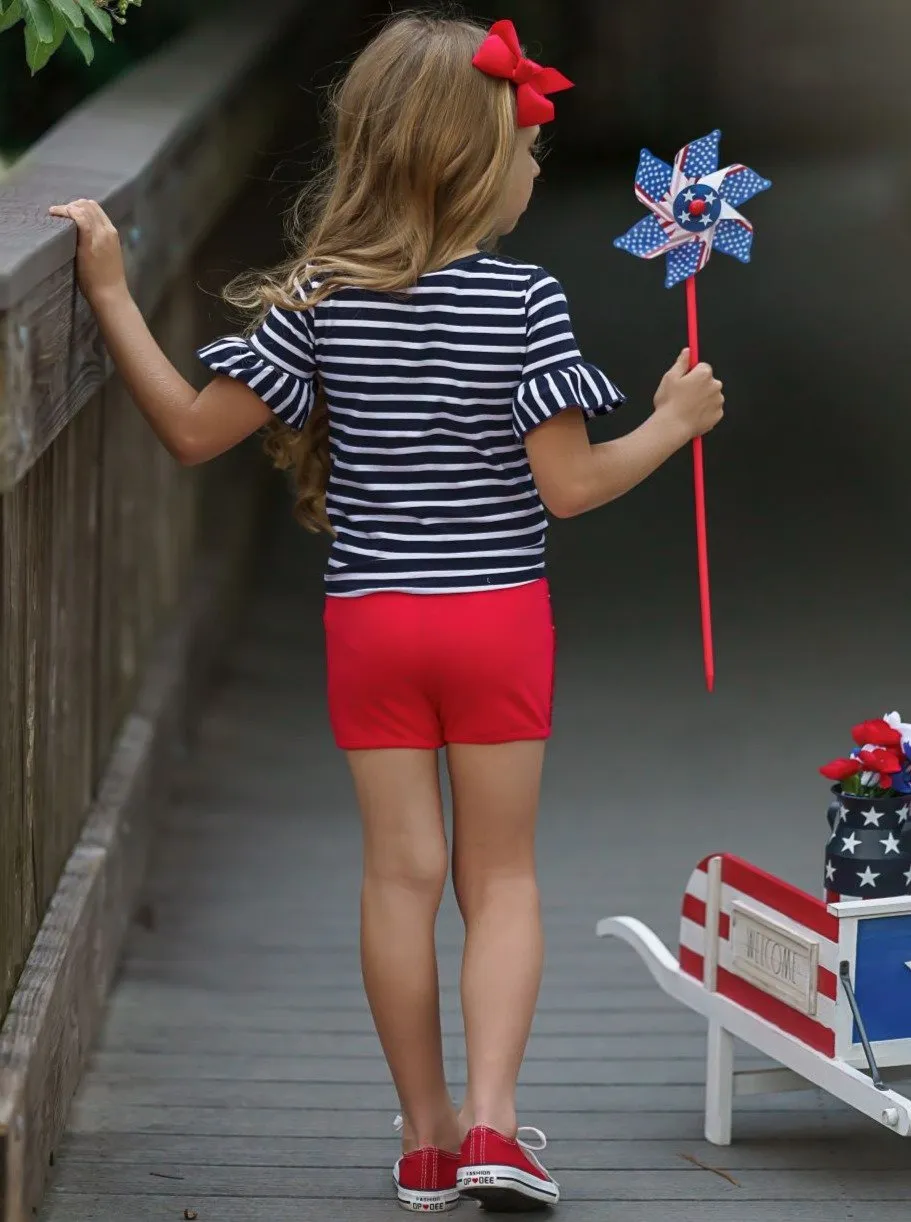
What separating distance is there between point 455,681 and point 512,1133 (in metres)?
0.57

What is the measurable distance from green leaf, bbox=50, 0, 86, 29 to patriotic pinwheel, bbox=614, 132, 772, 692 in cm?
74

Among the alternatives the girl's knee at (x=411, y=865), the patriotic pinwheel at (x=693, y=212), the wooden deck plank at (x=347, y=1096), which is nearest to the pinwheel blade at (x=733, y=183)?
the patriotic pinwheel at (x=693, y=212)

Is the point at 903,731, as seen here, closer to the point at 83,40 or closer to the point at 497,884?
the point at 497,884

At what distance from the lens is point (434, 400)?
267 centimetres

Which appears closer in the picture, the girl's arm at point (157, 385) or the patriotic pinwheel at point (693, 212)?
the girl's arm at point (157, 385)

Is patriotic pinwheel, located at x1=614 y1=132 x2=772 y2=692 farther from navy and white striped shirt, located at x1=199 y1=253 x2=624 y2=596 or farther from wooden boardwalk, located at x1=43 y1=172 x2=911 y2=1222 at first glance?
wooden boardwalk, located at x1=43 y1=172 x2=911 y2=1222

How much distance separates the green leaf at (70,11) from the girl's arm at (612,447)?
0.78 metres

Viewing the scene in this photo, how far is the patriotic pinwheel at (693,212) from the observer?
2887 mm

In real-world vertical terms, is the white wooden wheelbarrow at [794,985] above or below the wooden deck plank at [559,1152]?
above

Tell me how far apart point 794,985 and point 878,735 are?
0.35 meters

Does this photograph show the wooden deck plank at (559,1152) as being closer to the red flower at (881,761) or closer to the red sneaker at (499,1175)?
the red sneaker at (499,1175)

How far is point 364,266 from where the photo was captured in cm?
268

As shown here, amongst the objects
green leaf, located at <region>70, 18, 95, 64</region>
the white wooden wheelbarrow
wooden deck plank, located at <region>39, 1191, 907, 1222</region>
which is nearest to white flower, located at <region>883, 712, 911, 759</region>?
the white wooden wheelbarrow

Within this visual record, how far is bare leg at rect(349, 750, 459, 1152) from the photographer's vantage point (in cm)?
282
